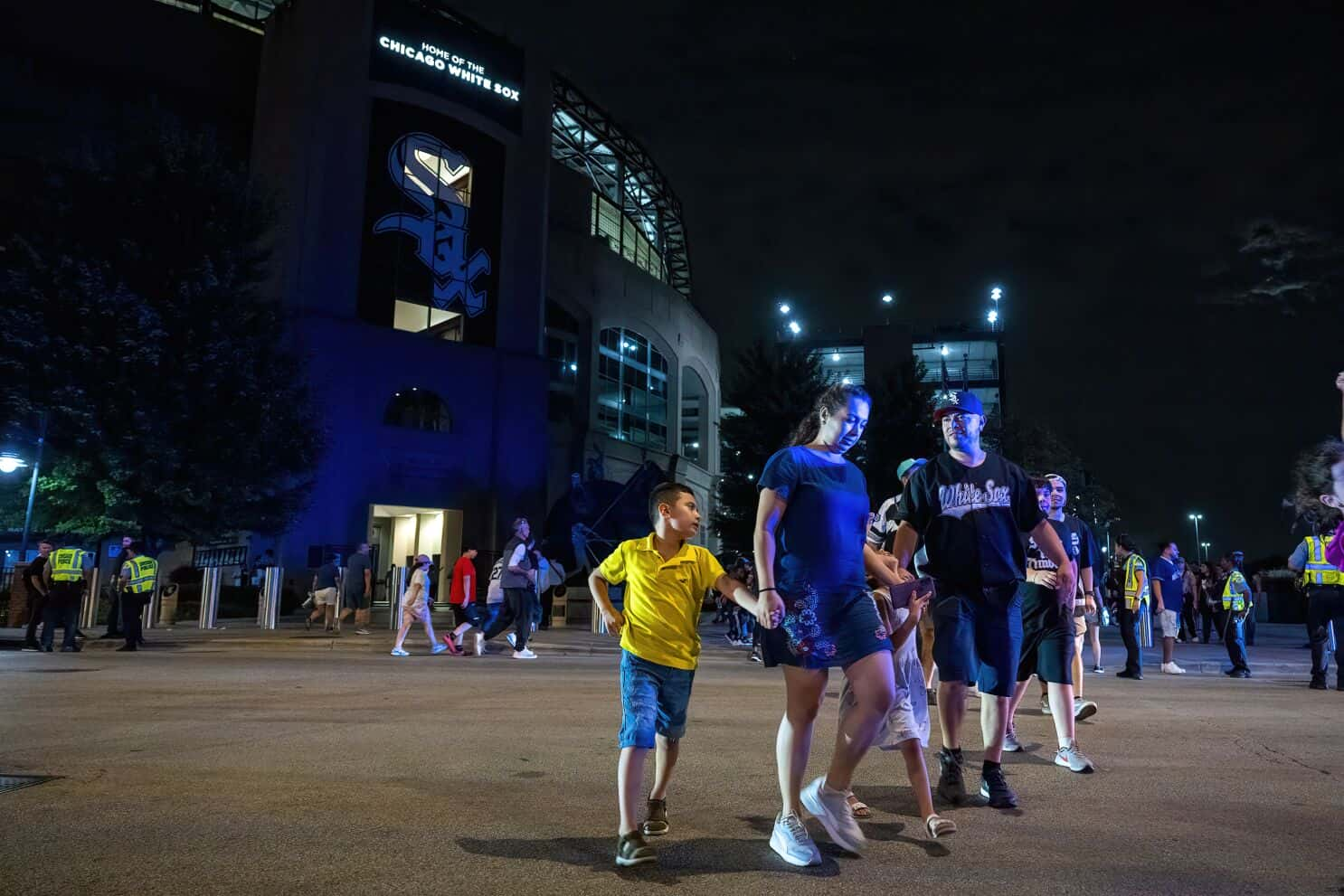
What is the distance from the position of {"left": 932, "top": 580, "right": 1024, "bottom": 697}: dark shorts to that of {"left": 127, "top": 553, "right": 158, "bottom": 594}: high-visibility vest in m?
14.0

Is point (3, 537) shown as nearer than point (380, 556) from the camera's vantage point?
Yes

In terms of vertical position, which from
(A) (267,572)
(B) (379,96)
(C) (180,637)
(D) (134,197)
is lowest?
(C) (180,637)

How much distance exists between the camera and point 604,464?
44.2 meters

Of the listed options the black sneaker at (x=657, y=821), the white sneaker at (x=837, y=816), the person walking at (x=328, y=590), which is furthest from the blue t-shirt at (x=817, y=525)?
the person walking at (x=328, y=590)

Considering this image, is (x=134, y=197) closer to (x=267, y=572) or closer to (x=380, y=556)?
(x=267, y=572)

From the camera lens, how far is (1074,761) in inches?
212

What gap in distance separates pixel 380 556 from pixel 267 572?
15939 millimetres

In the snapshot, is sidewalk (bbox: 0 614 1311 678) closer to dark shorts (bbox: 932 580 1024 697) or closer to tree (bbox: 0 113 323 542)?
tree (bbox: 0 113 323 542)

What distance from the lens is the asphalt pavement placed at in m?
3.30

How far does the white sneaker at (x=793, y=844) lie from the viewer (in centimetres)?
346

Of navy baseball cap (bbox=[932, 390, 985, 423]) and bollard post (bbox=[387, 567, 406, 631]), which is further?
bollard post (bbox=[387, 567, 406, 631])

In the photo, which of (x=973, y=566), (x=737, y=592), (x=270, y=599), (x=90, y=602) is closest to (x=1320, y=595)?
(x=973, y=566)

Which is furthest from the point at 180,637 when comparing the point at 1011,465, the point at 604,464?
the point at 604,464

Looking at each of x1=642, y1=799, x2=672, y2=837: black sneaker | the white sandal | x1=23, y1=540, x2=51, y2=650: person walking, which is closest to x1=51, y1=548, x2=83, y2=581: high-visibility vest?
x1=23, y1=540, x2=51, y2=650: person walking
